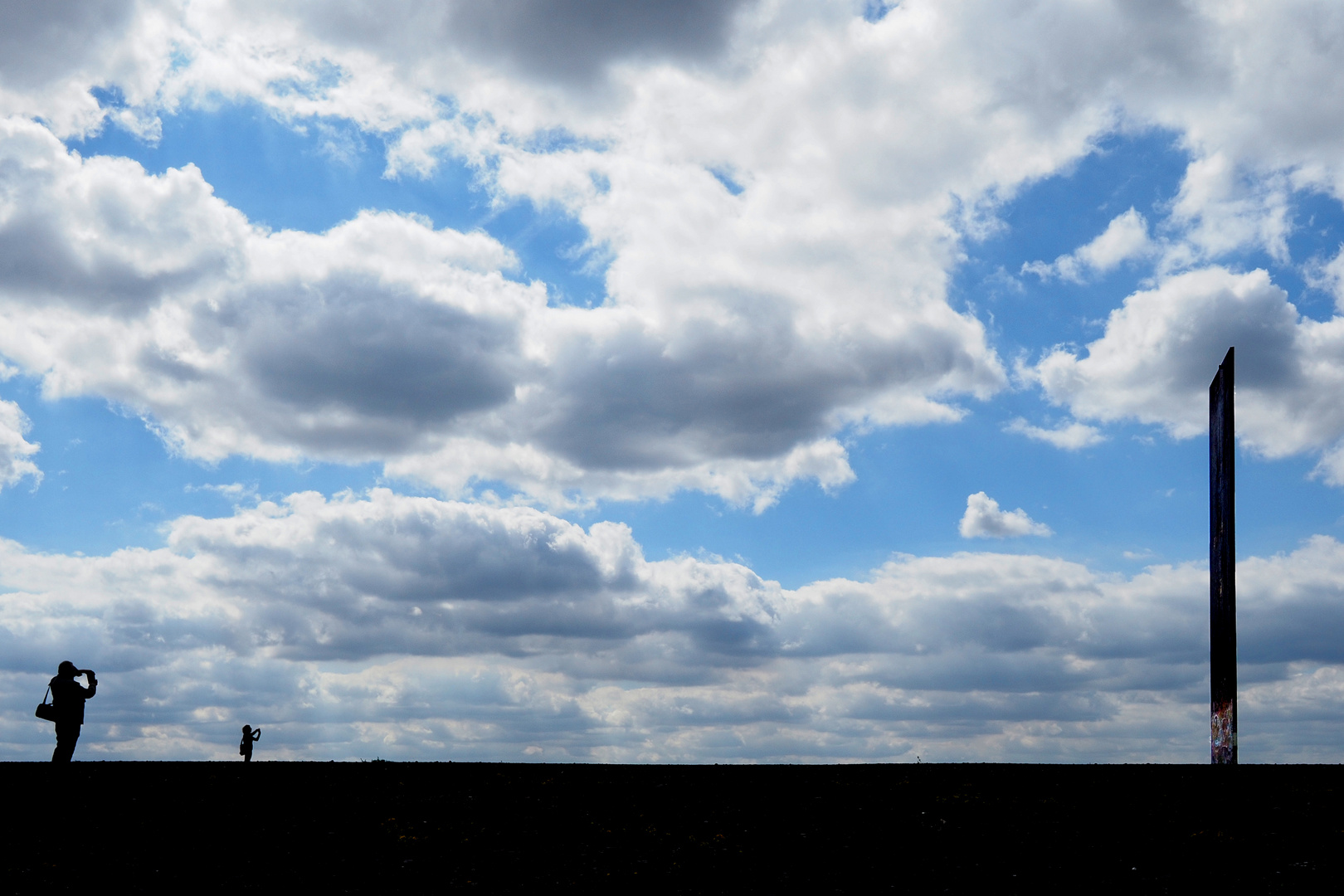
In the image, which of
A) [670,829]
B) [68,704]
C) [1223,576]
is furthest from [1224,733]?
[68,704]

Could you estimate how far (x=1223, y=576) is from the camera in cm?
2477

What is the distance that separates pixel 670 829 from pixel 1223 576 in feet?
51.1

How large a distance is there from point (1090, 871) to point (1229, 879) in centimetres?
166

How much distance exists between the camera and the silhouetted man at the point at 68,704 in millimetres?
20906

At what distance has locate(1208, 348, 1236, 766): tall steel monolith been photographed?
956 inches

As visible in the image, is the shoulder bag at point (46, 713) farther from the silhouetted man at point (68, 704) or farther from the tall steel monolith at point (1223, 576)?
the tall steel monolith at point (1223, 576)

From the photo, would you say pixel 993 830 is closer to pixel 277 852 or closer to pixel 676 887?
pixel 676 887

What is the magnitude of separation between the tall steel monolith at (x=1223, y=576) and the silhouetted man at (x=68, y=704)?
24260 millimetres

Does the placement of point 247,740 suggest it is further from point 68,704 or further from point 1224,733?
point 1224,733

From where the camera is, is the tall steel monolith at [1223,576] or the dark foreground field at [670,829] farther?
the tall steel monolith at [1223,576]

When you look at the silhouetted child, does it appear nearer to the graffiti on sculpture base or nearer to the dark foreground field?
the dark foreground field

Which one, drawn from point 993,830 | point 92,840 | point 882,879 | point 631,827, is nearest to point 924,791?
point 993,830

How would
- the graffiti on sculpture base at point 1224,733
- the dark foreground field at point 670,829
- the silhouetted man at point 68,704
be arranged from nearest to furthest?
the dark foreground field at point 670,829, the silhouetted man at point 68,704, the graffiti on sculpture base at point 1224,733

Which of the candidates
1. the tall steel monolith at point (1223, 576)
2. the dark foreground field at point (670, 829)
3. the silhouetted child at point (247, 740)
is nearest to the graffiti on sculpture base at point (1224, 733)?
the tall steel monolith at point (1223, 576)
